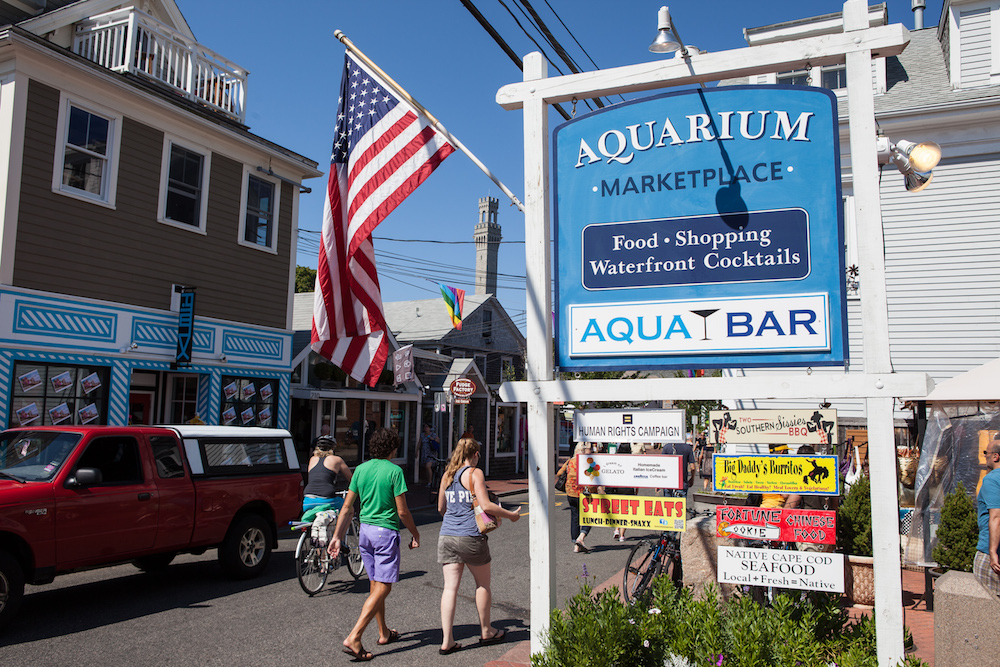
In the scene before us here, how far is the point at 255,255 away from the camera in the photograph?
51.9ft

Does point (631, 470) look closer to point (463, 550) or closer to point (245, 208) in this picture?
point (463, 550)

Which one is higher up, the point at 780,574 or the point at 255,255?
the point at 255,255

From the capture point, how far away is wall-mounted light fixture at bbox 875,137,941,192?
473 centimetres

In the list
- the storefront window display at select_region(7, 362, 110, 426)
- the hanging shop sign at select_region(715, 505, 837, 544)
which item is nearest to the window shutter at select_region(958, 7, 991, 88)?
the hanging shop sign at select_region(715, 505, 837, 544)

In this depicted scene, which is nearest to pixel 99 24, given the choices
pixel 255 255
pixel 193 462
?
pixel 255 255

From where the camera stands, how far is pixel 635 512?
4.27m

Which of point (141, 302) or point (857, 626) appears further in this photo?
point (141, 302)

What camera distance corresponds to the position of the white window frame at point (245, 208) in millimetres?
15492

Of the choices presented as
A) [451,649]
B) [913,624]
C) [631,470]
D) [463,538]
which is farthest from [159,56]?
[913,624]

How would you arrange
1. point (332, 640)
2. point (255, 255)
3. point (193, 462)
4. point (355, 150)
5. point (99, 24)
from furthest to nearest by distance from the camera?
1. point (255, 255)
2. point (99, 24)
3. point (193, 462)
4. point (355, 150)
5. point (332, 640)

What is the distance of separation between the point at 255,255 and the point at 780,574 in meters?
14.0

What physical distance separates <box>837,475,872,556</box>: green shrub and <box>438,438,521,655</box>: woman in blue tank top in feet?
14.3

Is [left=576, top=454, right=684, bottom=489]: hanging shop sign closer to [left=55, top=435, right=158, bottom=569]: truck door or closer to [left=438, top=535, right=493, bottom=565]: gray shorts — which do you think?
[left=438, top=535, right=493, bottom=565]: gray shorts

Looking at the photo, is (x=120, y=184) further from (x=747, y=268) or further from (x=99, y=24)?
(x=747, y=268)
